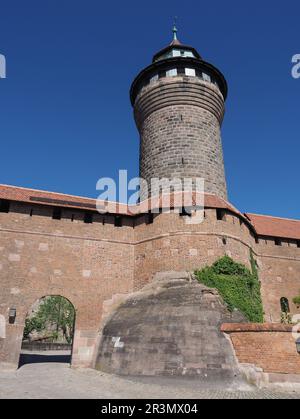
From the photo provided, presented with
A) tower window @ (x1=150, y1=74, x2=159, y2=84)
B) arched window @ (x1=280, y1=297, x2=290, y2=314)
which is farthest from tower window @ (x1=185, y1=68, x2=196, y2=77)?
arched window @ (x1=280, y1=297, x2=290, y2=314)

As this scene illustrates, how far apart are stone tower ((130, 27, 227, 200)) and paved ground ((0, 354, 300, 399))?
1008 centimetres

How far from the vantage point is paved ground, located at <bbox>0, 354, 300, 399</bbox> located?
351 inches

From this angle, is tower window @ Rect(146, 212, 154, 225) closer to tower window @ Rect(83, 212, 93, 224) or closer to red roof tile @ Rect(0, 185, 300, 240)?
red roof tile @ Rect(0, 185, 300, 240)

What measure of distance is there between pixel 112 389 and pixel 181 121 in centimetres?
1423

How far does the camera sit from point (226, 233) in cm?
1563

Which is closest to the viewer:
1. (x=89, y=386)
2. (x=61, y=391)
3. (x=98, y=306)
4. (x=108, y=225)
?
(x=61, y=391)

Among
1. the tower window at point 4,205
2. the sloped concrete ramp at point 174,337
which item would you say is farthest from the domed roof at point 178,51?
the sloped concrete ramp at point 174,337

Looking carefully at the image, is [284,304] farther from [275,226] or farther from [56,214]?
[56,214]

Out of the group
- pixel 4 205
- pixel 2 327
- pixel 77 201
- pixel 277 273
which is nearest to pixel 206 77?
pixel 77 201

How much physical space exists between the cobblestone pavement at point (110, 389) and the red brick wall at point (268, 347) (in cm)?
92

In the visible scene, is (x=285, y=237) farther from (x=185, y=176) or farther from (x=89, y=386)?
(x=89, y=386)

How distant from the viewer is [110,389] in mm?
9680
